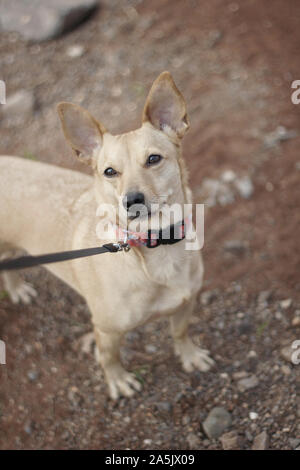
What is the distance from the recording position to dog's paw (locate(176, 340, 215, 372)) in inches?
132

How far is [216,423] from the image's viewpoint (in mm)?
2977

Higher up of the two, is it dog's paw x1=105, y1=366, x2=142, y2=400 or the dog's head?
the dog's head

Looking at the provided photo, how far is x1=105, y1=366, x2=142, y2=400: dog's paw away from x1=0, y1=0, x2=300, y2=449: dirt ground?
77mm

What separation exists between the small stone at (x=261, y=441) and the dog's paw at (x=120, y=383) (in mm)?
919

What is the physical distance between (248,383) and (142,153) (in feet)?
6.11

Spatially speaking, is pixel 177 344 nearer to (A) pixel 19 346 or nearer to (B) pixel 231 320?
(B) pixel 231 320

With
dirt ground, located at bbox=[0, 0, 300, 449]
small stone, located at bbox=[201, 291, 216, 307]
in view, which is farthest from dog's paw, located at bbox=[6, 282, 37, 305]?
small stone, located at bbox=[201, 291, 216, 307]

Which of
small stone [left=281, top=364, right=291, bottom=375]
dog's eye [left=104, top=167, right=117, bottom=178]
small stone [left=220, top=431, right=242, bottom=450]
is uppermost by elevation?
dog's eye [left=104, top=167, right=117, bottom=178]

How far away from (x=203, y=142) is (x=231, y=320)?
6.32 ft

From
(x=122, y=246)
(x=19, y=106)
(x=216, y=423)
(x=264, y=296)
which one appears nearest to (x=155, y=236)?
(x=122, y=246)

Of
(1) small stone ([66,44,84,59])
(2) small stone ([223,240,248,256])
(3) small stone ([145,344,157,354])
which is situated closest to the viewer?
(3) small stone ([145,344,157,354])

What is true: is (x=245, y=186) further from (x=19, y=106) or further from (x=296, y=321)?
(x=19, y=106)

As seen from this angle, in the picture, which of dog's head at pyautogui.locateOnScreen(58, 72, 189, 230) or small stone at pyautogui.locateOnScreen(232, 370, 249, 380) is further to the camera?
small stone at pyautogui.locateOnScreen(232, 370, 249, 380)

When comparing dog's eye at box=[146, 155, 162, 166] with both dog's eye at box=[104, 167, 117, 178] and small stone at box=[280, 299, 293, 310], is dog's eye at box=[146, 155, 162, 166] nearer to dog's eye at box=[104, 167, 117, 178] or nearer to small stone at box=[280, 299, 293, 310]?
dog's eye at box=[104, 167, 117, 178]
